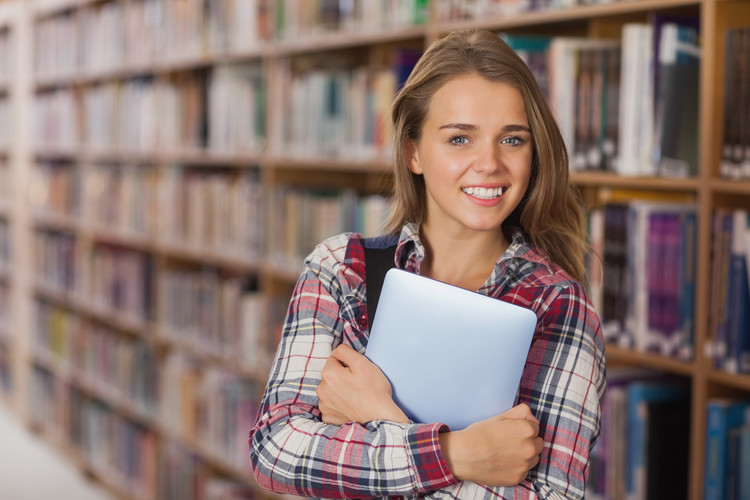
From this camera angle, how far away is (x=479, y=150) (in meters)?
1.16

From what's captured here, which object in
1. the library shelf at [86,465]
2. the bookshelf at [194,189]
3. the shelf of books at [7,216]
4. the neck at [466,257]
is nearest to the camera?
the neck at [466,257]

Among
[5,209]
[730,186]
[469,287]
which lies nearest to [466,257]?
[469,287]

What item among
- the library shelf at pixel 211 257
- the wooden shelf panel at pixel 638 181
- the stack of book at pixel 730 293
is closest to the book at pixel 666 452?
the stack of book at pixel 730 293

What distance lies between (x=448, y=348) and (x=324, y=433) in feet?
0.61

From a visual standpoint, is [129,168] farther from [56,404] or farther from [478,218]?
[478,218]

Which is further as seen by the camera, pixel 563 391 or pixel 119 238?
pixel 119 238

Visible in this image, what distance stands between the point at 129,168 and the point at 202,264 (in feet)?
2.31

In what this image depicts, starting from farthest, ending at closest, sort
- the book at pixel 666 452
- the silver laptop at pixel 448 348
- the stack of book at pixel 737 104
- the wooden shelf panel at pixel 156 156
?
the wooden shelf panel at pixel 156 156
the book at pixel 666 452
the stack of book at pixel 737 104
the silver laptop at pixel 448 348

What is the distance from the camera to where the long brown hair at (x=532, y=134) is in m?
1.17

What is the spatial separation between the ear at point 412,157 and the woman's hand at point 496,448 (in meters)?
0.40

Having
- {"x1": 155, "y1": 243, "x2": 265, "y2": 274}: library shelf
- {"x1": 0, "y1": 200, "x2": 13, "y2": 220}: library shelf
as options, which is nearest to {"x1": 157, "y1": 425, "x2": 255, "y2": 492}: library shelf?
{"x1": 155, "y1": 243, "x2": 265, "y2": 274}: library shelf

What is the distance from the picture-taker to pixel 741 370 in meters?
1.73

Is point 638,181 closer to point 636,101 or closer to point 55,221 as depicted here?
point 636,101

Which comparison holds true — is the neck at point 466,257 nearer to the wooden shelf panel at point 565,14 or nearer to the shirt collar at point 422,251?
the shirt collar at point 422,251
